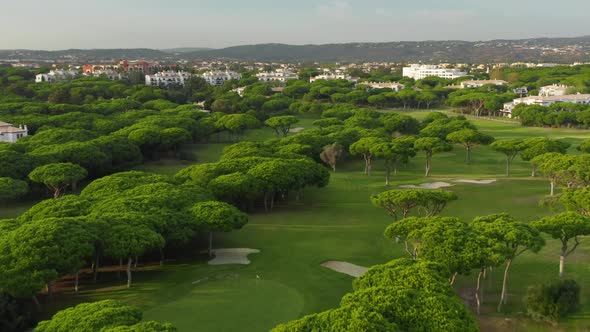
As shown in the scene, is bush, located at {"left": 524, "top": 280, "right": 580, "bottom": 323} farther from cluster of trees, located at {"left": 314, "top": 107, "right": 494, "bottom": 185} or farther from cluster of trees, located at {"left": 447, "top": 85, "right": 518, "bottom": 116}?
cluster of trees, located at {"left": 447, "top": 85, "right": 518, "bottom": 116}

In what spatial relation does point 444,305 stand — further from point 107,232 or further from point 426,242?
point 107,232

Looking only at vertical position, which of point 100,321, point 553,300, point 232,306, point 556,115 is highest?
point 556,115

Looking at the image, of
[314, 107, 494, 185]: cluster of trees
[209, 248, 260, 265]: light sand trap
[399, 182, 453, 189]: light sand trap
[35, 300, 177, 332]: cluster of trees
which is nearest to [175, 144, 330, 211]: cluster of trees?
[209, 248, 260, 265]: light sand trap

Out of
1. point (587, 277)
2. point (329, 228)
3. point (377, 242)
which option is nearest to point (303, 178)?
point (329, 228)

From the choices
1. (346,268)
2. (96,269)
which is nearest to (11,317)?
(96,269)

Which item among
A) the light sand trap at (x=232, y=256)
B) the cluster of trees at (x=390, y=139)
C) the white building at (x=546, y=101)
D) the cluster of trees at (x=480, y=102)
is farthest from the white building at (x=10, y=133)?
the white building at (x=546, y=101)

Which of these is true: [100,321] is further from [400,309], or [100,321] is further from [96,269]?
[96,269]

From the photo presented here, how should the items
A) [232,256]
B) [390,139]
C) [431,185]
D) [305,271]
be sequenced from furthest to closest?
[390,139] < [431,185] < [232,256] < [305,271]

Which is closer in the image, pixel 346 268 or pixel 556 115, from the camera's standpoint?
pixel 346 268
